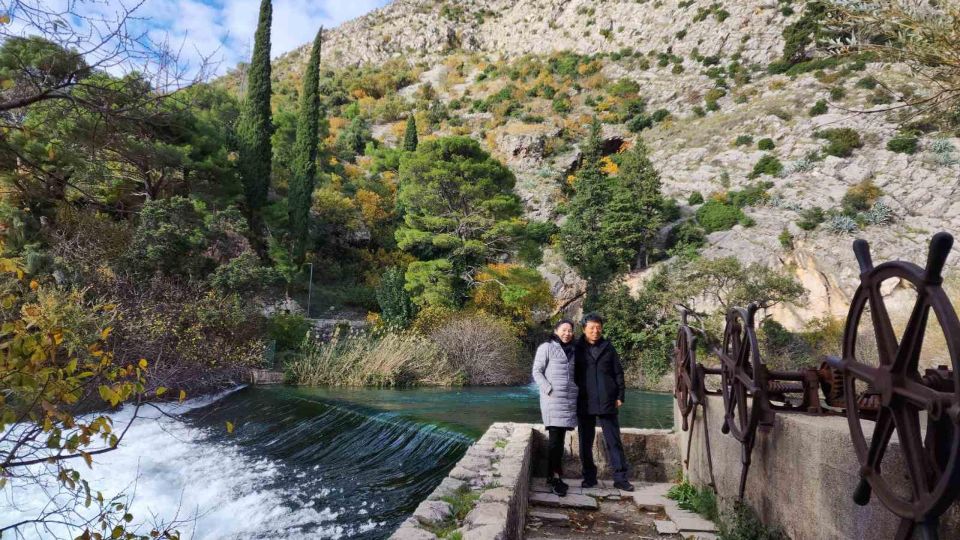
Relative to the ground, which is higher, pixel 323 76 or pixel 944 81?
pixel 323 76

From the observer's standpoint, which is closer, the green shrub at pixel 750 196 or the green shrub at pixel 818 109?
the green shrub at pixel 750 196

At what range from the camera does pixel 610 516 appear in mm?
3965

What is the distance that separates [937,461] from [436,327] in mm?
15110

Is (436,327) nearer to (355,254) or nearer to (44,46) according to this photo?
(355,254)

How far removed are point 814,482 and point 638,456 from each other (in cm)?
315

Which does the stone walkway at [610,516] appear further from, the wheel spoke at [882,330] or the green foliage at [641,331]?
the green foliage at [641,331]

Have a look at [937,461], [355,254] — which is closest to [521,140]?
[355,254]

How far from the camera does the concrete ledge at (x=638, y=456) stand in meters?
5.09

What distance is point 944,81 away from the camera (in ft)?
11.1

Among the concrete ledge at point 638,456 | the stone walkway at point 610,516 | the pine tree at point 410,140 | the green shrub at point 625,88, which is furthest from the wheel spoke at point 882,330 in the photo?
the green shrub at point 625,88

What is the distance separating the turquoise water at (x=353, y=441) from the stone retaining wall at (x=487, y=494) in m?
1.43

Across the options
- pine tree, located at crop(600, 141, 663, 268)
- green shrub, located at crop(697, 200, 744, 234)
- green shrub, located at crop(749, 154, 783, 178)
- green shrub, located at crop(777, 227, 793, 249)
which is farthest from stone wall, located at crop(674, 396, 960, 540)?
green shrub, located at crop(749, 154, 783, 178)

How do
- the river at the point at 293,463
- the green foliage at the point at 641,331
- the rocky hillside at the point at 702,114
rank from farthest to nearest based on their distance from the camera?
1. the rocky hillside at the point at 702,114
2. the green foliage at the point at 641,331
3. the river at the point at 293,463

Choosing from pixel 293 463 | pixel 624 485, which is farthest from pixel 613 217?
pixel 624 485
